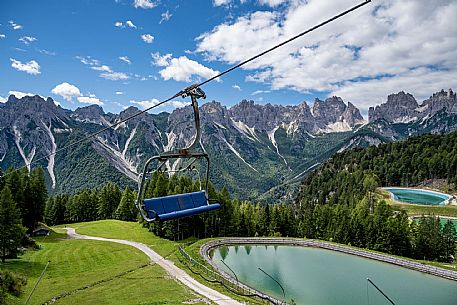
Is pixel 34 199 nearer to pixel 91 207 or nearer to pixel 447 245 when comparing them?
pixel 91 207

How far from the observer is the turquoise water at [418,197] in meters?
105

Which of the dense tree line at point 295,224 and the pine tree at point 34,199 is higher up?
the pine tree at point 34,199

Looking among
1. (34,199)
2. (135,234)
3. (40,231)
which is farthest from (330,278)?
(34,199)

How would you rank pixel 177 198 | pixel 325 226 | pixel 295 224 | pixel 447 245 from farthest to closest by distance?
1. pixel 295 224
2. pixel 325 226
3. pixel 447 245
4. pixel 177 198

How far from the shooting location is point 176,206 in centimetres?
1588

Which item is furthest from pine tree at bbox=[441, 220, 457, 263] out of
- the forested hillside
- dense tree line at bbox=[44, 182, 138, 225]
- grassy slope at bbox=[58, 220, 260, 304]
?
dense tree line at bbox=[44, 182, 138, 225]

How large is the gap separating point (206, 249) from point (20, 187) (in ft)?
112

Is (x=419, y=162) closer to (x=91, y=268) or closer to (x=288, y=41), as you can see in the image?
Result: (x=91, y=268)

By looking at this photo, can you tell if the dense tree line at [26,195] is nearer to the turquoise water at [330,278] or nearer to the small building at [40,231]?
the small building at [40,231]

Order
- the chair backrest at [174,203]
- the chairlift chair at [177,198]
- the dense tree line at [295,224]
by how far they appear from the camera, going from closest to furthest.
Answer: the chairlift chair at [177,198]
the chair backrest at [174,203]
the dense tree line at [295,224]

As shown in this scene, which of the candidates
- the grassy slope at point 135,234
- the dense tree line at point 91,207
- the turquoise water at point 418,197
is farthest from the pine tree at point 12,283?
the turquoise water at point 418,197

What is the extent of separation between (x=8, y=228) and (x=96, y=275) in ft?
38.9

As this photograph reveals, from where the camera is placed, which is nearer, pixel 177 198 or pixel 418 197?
pixel 177 198

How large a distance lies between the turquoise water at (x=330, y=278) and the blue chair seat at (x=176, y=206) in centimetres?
2092
